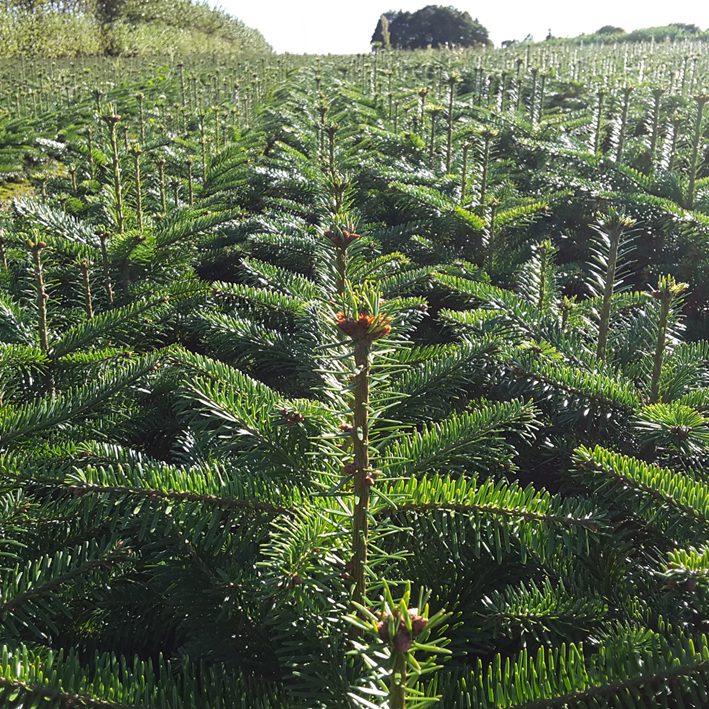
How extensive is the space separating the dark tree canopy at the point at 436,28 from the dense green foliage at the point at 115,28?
300 inches

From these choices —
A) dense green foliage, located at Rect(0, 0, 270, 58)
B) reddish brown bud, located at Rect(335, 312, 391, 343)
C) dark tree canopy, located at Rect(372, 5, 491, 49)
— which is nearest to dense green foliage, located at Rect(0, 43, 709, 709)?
reddish brown bud, located at Rect(335, 312, 391, 343)

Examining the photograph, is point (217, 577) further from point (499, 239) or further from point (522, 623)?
point (499, 239)

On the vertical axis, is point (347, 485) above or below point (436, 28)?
below

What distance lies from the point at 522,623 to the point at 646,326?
3.05 feet

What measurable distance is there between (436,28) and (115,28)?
1388 cm

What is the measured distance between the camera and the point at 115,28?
2575 centimetres

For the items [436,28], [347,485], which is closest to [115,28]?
[436,28]

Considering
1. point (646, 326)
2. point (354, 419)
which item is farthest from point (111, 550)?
point (646, 326)

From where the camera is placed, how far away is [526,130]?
4012 millimetres

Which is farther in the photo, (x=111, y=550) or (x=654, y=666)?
(x=111, y=550)

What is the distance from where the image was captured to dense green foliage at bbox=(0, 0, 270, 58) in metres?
20.4

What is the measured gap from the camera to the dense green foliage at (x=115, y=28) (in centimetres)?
2036

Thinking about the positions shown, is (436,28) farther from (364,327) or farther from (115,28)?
(364,327)

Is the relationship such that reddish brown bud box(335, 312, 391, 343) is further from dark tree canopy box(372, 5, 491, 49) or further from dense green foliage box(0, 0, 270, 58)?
dark tree canopy box(372, 5, 491, 49)
